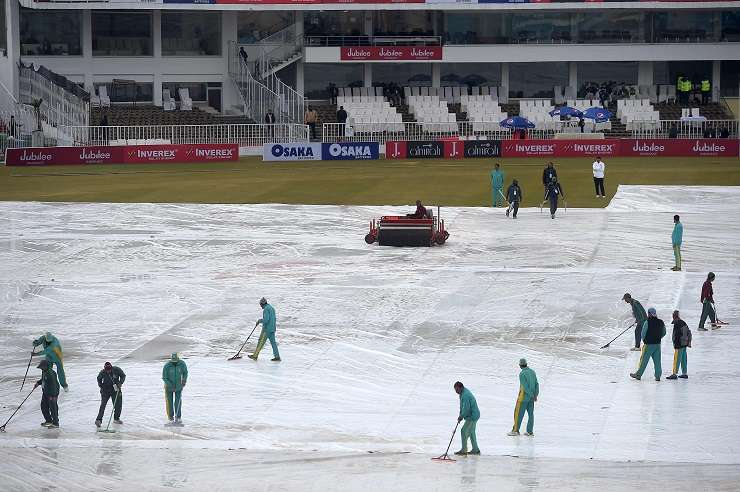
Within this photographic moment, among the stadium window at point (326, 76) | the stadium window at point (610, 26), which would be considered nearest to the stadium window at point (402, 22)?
the stadium window at point (326, 76)

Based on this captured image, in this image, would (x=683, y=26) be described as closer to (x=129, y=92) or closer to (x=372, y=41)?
(x=372, y=41)

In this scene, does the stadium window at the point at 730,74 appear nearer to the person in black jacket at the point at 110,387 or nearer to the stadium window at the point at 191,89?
the stadium window at the point at 191,89

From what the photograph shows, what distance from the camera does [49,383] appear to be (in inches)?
788

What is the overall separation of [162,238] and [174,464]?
20.2m

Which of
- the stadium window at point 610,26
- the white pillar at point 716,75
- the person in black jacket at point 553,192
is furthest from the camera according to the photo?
the white pillar at point 716,75

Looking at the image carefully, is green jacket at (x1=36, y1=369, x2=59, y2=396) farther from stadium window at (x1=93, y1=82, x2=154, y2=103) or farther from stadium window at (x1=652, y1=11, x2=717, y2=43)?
stadium window at (x1=652, y1=11, x2=717, y2=43)

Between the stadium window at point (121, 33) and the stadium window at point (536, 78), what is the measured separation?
21.7 m

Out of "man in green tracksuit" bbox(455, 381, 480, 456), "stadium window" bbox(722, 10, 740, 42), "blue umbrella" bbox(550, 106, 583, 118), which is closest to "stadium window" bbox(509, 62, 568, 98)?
"stadium window" bbox(722, 10, 740, 42)

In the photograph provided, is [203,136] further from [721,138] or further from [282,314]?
[282,314]

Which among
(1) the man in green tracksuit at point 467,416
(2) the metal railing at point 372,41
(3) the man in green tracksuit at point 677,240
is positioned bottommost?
(1) the man in green tracksuit at point 467,416

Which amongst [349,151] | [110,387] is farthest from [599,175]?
[110,387]

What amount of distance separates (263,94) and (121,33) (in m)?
9.76

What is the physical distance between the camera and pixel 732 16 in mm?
78688

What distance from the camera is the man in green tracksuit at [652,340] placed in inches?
866
